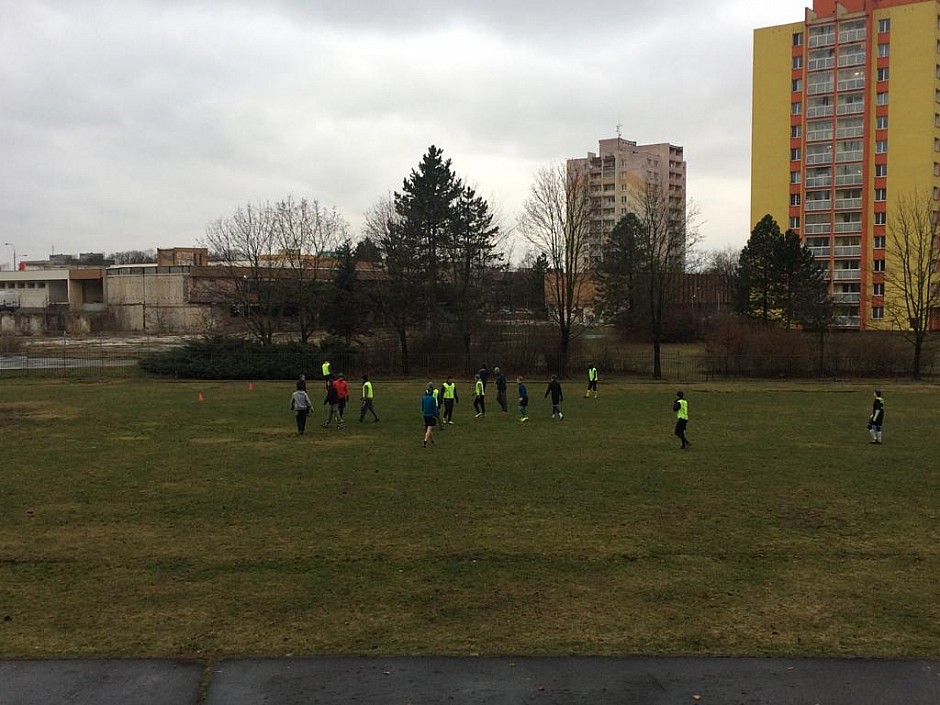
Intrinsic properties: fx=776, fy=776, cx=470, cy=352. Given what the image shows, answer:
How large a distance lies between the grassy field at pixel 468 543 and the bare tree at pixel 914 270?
89.7 ft

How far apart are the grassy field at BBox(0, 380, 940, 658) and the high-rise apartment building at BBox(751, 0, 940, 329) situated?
192 feet

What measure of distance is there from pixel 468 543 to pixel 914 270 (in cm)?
6426

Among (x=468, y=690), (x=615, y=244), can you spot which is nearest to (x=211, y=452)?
(x=468, y=690)

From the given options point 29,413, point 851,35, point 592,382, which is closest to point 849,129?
point 851,35

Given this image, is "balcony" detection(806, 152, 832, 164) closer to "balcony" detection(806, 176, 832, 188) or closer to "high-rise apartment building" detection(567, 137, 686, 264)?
"balcony" detection(806, 176, 832, 188)

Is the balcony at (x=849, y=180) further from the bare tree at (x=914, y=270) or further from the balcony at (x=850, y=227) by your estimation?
the bare tree at (x=914, y=270)

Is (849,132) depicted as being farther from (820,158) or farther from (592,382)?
(592,382)

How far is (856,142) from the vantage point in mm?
73562

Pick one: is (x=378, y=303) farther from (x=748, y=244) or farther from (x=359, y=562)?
(x=359, y=562)

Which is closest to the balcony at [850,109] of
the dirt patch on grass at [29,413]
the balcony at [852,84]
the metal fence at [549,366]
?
the balcony at [852,84]

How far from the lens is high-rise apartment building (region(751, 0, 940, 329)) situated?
69688mm

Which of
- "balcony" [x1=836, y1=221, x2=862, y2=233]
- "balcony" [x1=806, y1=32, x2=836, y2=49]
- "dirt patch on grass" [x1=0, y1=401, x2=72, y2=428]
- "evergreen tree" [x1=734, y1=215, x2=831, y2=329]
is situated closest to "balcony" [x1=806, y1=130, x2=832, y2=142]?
"balcony" [x1=806, y1=32, x2=836, y2=49]

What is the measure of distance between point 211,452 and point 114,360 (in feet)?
106

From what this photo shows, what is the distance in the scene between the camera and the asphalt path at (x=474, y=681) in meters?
7.07
